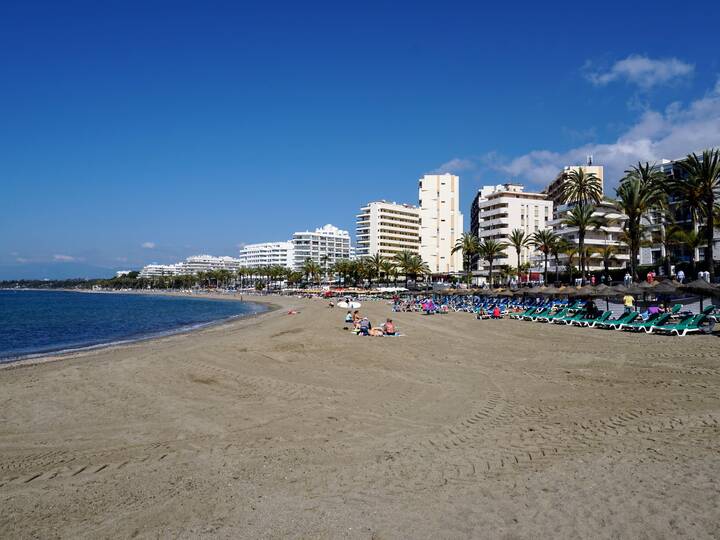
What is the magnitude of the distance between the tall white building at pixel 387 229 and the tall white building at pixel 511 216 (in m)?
28.0

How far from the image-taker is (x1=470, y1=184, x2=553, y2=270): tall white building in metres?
91.2

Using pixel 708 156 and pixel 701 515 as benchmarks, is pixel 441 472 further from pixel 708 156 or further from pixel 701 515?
pixel 708 156

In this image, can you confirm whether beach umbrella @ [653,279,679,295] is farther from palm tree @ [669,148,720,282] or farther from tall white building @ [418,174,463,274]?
tall white building @ [418,174,463,274]

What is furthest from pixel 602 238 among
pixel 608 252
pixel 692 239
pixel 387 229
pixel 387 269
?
pixel 387 229

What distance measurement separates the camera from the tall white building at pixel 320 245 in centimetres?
17938

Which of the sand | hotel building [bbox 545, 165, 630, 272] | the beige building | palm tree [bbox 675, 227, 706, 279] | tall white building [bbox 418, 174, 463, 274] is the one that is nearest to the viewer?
the sand

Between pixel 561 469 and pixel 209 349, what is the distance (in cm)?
1568

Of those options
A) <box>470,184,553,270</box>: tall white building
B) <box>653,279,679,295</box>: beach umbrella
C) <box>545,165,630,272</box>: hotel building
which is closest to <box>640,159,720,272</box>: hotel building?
<box>545,165,630,272</box>: hotel building

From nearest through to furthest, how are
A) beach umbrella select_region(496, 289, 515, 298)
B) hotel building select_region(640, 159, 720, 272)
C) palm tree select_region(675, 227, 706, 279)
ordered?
1. beach umbrella select_region(496, 289, 515, 298)
2. palm tree select_region(675, 227, 706, 279)
3. hotel building select_region(640, 159, 720, 272)

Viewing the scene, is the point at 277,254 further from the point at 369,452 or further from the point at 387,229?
the point at 369,452

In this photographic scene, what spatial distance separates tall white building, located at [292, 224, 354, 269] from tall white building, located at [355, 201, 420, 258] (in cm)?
5113

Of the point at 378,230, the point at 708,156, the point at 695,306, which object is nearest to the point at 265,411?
the point at 695,306

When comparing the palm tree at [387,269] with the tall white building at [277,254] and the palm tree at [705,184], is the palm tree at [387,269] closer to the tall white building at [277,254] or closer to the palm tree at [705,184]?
the palm tree at [705,184]

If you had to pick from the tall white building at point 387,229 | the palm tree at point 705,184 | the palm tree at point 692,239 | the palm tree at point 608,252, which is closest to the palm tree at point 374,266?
the tall white building at point 387,229
